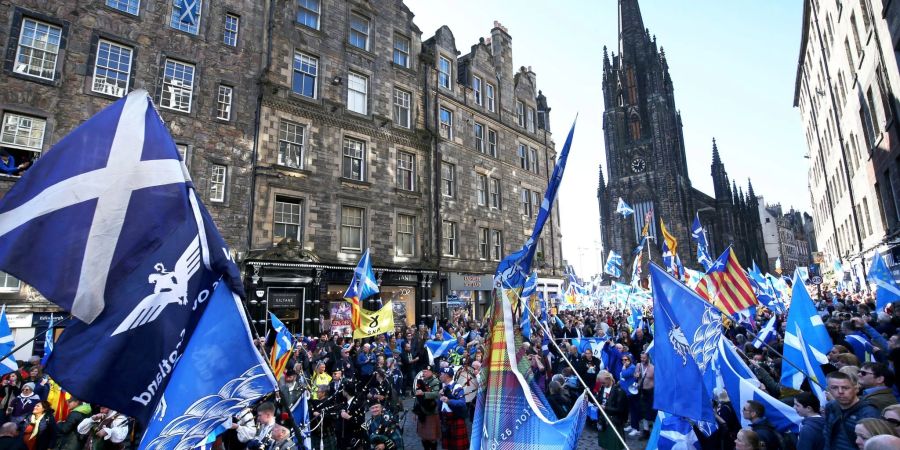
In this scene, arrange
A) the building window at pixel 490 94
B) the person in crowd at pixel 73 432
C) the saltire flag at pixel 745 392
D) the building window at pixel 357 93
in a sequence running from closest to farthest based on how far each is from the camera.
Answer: the saltire flag at pixel 745 392, the person in crowd at pixel 73 432, the building window at pixel 357 93, the building window at pixel 490 94

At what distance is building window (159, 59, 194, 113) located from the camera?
18281 mm

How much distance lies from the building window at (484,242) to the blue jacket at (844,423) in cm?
2356

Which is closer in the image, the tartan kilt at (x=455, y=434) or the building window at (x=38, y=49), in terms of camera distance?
the tartan kilt at (x=455, y=434)

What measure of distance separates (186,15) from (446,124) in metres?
13.9

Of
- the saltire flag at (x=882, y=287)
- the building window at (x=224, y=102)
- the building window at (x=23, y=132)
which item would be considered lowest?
the saltire flag at (x=882, y=287)

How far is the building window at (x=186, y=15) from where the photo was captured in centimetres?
1895

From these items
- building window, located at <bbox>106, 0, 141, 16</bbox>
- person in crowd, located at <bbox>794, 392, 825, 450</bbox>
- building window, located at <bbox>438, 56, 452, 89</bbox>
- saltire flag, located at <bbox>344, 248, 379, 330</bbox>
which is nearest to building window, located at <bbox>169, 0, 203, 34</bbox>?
building window, located at <bbox>106, 0, 141, 16</bbox>

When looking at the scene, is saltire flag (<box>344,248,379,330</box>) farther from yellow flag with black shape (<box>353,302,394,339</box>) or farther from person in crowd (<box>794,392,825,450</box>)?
person in crowd (<box>794,392,825,450</box>)

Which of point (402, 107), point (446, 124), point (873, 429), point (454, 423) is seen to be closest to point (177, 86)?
point (402, 107)

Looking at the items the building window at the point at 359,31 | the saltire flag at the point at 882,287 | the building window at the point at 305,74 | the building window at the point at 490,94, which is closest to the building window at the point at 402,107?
the building window at the point at 359,31

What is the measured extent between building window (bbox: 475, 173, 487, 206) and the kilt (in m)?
20.6

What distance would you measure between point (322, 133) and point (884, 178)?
2612 cm

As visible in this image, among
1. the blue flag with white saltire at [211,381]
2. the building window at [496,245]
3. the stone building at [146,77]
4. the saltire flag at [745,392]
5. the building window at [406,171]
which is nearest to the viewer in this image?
the blue flag with white saltire at [211,381]

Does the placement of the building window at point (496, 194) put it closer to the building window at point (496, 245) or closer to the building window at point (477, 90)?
the building window at point (496, 245)
